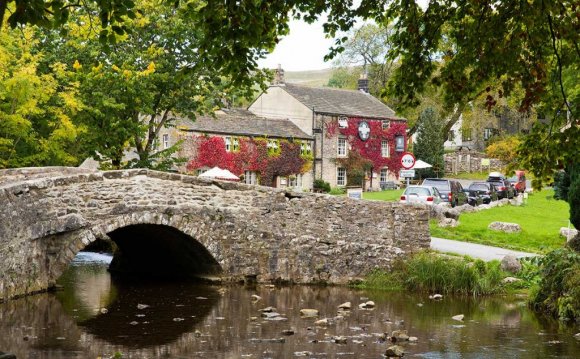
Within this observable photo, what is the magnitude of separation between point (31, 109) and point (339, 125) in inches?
1270

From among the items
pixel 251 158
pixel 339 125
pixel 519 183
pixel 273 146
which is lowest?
pixel 519 183

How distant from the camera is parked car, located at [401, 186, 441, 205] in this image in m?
32.0

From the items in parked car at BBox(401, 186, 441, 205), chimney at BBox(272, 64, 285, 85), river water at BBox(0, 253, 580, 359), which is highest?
chimney at BBox(272, 64, 285, 85)

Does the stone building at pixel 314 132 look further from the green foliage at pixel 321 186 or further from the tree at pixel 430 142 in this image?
the tree at pixel 430 142

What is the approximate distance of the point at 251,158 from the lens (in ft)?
152

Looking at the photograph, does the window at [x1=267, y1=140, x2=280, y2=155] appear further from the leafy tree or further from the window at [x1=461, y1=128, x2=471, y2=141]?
the window at [x1=461, y1=128, x2=471, y2=141]

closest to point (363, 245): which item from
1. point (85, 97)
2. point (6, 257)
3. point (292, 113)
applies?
point (6, 257)

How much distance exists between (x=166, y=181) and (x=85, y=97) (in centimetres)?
797

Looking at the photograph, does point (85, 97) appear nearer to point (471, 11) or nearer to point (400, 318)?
point (400, 318)

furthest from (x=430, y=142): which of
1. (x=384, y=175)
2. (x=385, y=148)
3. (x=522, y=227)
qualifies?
(x=522, y=227)

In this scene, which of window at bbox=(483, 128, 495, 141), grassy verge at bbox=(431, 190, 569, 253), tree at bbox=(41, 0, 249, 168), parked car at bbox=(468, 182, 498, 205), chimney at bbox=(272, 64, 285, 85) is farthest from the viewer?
window at bbox=(483, 128, 495, 141)

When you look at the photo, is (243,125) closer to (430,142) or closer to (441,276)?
(430,142)

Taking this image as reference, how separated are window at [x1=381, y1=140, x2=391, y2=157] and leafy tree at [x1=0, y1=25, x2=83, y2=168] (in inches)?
1253

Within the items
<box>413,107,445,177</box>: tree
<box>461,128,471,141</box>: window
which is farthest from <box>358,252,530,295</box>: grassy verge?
<box>461,128,471,141</box>: window
